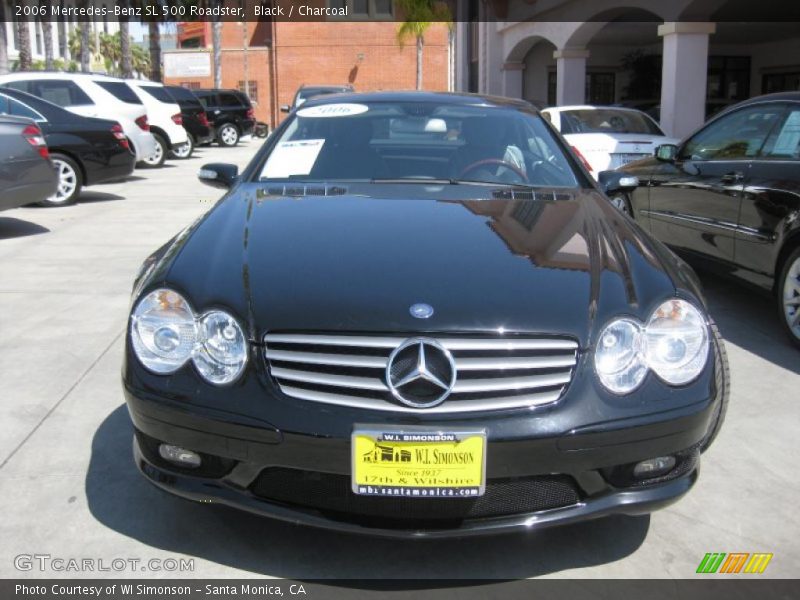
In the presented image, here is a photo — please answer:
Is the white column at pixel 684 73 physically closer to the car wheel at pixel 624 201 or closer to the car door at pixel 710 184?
the car wheel at pixel 624 201

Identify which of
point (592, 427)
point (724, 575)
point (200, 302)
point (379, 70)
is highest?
point (379, 70)

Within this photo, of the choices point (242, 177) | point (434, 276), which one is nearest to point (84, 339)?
point (242, 177)

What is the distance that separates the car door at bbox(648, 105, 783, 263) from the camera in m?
5.59

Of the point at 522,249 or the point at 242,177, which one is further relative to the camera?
the point at 242,177

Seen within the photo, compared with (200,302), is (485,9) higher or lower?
higher

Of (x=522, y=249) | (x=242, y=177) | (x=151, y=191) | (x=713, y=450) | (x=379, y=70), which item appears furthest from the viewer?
(x=379, y=70)

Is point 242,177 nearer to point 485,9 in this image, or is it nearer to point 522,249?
point 522,249

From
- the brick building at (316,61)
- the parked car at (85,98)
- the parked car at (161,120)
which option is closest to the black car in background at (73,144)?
the parked car at (85,98)

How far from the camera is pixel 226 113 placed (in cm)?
2530

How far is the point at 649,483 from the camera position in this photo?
8.69ft

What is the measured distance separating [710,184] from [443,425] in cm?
413

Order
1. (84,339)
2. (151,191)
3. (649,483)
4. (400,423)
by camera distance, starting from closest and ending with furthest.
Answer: (400,423)
(649,483)
(84,339)
(151,191)

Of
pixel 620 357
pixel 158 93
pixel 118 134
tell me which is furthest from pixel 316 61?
pixel 620 357

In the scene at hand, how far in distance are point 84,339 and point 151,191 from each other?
861 cm
